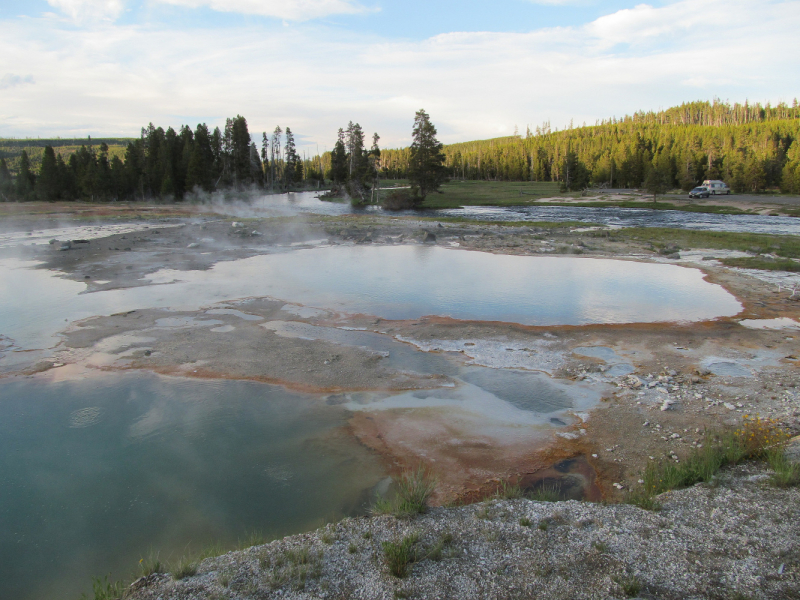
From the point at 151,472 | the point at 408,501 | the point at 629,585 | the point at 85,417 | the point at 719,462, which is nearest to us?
the point at 629,585

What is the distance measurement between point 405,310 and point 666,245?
16.8 m

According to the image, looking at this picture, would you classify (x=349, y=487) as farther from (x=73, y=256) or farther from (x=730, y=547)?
(x=73, y=256)

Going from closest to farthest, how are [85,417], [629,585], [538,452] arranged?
[629,585] → [538,452] → [85,417]

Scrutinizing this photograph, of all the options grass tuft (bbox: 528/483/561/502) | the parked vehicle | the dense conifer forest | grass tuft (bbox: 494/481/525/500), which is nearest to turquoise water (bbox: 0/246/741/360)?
grass tuft (bbox: 528/483/561/502)

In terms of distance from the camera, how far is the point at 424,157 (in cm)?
5506

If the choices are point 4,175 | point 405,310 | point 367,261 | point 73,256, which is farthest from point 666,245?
point 4,175

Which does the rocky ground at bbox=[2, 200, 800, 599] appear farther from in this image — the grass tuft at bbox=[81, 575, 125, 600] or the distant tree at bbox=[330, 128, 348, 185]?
the distant tree at bbox=[330, 128, 348, 185]

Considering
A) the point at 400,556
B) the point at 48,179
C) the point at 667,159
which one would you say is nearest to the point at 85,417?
the point at 400,556

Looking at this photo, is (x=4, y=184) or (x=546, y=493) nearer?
(x=546, y=493)

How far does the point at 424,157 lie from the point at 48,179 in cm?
4402

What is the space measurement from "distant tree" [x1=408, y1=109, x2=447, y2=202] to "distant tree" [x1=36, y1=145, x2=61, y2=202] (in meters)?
41.9

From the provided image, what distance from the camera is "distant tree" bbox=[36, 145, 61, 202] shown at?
56.4 metres

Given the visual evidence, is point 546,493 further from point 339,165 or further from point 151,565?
point 339,165

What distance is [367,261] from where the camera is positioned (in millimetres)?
20719
